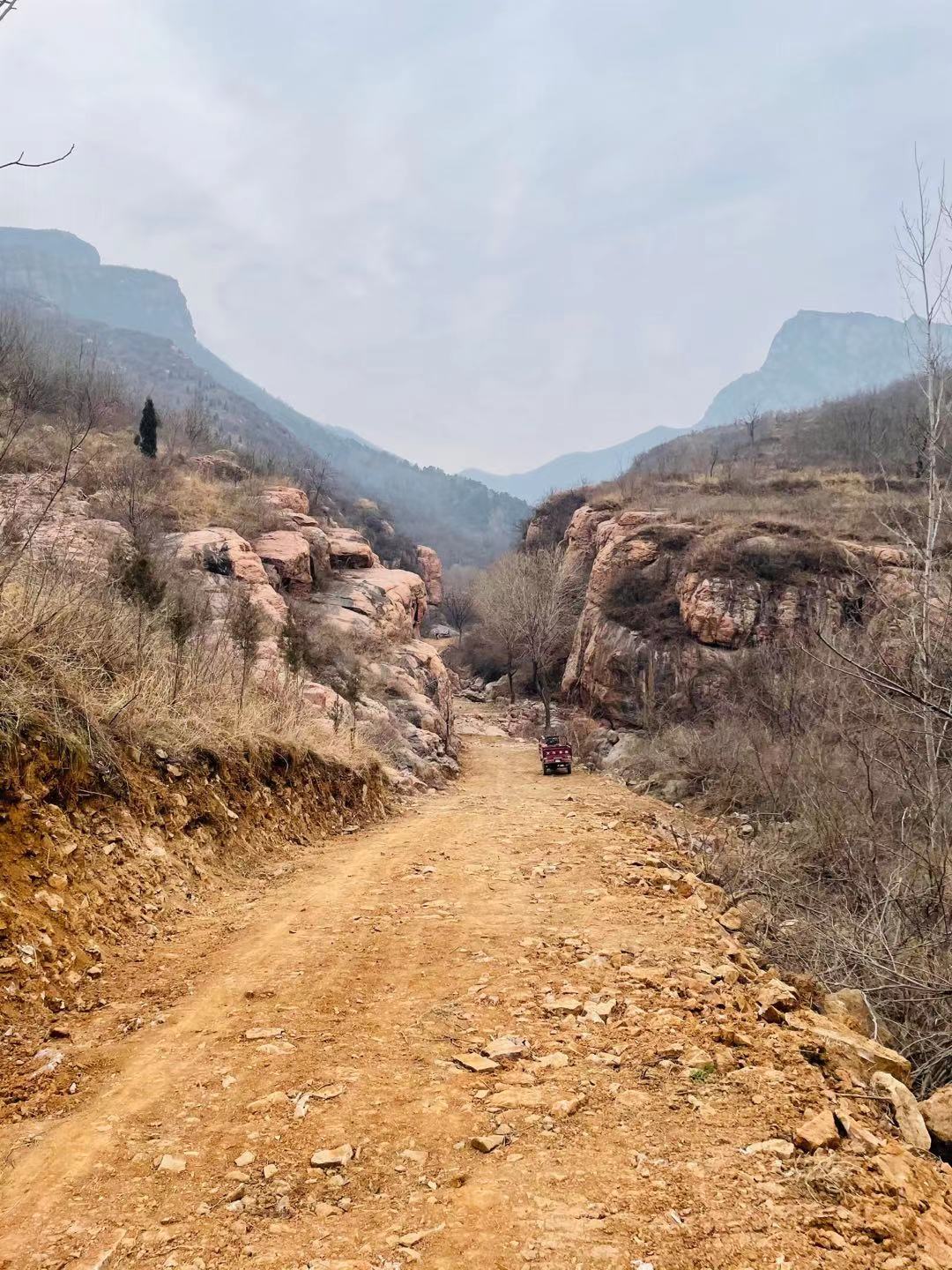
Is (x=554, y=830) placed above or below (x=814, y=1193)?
below

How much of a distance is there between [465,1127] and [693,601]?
872 inches

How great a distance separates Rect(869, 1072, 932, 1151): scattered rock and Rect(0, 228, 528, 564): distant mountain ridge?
74457 millimetres

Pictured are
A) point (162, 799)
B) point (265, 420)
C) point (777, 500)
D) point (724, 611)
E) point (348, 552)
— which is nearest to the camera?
point (162, 799)

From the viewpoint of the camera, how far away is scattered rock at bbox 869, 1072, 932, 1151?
2.19 meters

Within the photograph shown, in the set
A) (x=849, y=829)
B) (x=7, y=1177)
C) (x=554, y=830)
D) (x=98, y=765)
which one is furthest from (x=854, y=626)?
(x=7, y=1177)

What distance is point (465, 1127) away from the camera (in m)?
2.20

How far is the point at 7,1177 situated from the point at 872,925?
4.92m

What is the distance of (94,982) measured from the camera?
133 inches

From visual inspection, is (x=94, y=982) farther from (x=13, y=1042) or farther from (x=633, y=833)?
(x=633, y=833)

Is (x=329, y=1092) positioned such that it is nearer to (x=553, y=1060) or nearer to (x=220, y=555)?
(x=553, y=1060)

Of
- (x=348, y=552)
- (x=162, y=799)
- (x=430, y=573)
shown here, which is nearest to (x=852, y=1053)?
(x=162, y=799)

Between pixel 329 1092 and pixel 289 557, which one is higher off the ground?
pixel 289 557

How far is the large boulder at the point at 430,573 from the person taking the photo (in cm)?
6359

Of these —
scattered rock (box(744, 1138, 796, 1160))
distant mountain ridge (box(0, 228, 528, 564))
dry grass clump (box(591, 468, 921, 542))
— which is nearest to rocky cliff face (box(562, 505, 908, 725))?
dry grass clump (box(591, 468, 921, 542))
